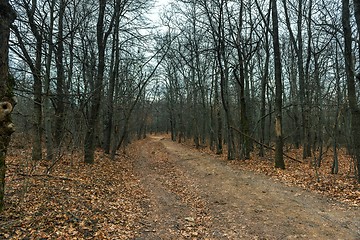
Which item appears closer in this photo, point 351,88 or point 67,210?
point 67,210

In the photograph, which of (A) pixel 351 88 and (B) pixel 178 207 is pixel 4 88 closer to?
(B) pixel 178 207

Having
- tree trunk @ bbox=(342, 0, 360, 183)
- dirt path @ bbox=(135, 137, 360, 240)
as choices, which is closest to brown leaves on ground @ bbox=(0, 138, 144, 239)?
dirt path @ bbox=(135, 137, 360, 240)

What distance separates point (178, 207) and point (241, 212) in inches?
68.9

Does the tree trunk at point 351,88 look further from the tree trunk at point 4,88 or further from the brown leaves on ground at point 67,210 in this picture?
the tree trunk at point 4,88

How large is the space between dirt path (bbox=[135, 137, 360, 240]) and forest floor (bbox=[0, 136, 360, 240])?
18mm

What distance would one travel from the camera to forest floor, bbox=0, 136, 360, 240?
4.90 metres

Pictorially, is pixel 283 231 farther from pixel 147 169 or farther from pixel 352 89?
pixel 147 169

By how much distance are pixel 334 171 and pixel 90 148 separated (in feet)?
38.5

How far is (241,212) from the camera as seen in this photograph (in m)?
6.26

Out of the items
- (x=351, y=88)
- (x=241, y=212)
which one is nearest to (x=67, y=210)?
(x=241, y=212)

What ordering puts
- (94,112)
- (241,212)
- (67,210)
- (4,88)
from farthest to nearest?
(94,112) → (241,212) → (67,210) → (4,88)

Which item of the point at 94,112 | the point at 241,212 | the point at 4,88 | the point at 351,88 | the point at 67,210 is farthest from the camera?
the point at 94,112

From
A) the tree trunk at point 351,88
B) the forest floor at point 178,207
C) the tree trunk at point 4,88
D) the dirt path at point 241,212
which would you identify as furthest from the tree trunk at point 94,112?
the tree trunk at point 351,88

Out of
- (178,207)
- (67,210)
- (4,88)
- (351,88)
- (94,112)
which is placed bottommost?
(178,207)
